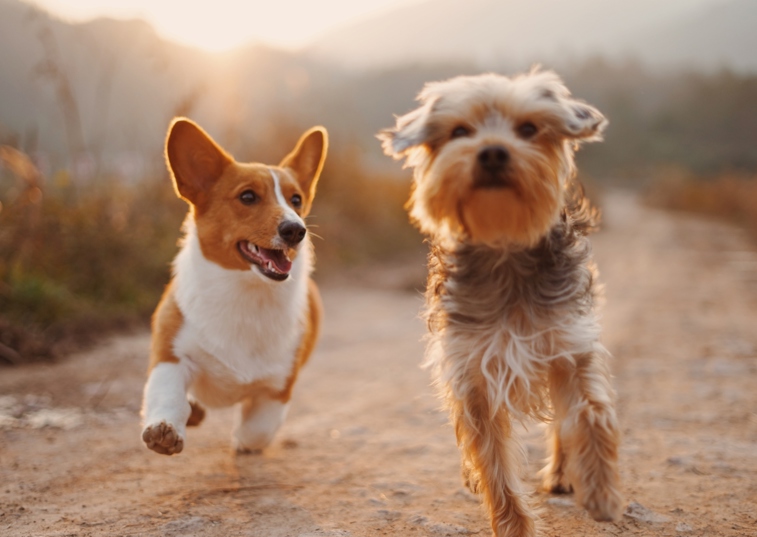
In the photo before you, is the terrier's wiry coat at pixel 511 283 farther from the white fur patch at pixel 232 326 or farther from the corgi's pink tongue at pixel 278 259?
the white fur patch at pixel 232 326

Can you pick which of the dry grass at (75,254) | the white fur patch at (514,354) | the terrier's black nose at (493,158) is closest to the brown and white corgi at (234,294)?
the white fur patch at (514,354)

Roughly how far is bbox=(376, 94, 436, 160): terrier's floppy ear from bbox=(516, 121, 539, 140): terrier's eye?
1.39ft

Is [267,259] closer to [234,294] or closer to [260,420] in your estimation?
[234,294]

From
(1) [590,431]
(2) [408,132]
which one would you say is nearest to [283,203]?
(2) [408,132]

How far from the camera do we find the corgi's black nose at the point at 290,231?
4.04m

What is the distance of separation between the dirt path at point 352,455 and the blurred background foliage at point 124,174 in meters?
1.07

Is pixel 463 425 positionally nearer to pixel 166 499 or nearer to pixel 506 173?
pixel 506 173

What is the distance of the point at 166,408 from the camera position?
368 cm

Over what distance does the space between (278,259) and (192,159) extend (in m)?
0.85

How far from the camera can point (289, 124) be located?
45.9ft

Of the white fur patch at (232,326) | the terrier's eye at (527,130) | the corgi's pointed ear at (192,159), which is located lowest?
the white fur patch at (232,326)

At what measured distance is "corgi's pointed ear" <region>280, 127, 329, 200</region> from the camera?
4941 millimetres

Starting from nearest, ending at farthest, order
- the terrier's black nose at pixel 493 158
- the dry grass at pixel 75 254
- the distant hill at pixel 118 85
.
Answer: the terrier's black nose at pixel 493 158 < the dry grass at pixel 75 254 < the distant hill at pixel 118 85

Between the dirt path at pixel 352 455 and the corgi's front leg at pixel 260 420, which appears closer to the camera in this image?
the dirt path at pixel 352 455
